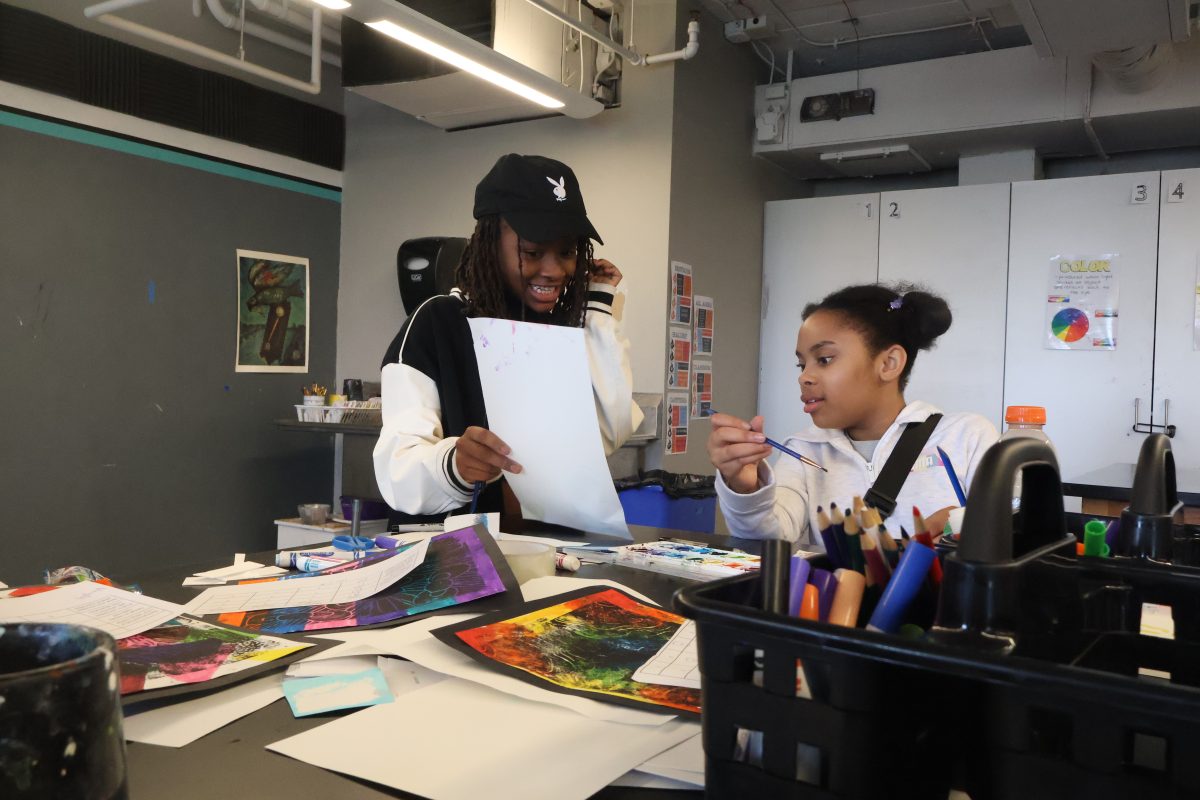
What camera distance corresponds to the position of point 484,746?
581 millimetres

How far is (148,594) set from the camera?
1.00m

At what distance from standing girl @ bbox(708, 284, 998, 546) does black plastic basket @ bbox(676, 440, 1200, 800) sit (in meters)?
1.20

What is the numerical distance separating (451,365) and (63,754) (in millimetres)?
1458

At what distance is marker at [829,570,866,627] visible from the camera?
1.57ft

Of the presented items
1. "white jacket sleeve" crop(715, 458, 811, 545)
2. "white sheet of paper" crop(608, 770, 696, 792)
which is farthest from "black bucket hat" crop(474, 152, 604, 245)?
"white sheet of paper" crop(608, 770, 696, 792)

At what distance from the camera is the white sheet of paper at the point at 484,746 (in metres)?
0.53

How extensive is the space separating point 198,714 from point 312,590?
34 cm

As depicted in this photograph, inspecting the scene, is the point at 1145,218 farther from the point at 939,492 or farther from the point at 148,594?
the point at 148,594

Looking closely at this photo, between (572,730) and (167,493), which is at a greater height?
(572,730)

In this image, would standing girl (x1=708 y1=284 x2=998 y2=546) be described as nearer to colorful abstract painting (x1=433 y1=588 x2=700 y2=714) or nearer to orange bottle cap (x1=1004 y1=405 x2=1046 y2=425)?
orange bottle cap (x1=1004 y1=405 x2=1046 y2=425)

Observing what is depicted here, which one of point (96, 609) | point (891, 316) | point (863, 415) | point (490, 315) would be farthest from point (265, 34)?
point (96, 609)

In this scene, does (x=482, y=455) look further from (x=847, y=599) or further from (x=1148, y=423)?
(x=1148, y=423)

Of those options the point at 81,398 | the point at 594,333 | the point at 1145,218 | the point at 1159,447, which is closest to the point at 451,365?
the point at 594,333

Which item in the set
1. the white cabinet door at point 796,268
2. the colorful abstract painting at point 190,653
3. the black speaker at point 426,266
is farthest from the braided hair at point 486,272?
the white cabinet door at point 796,268
